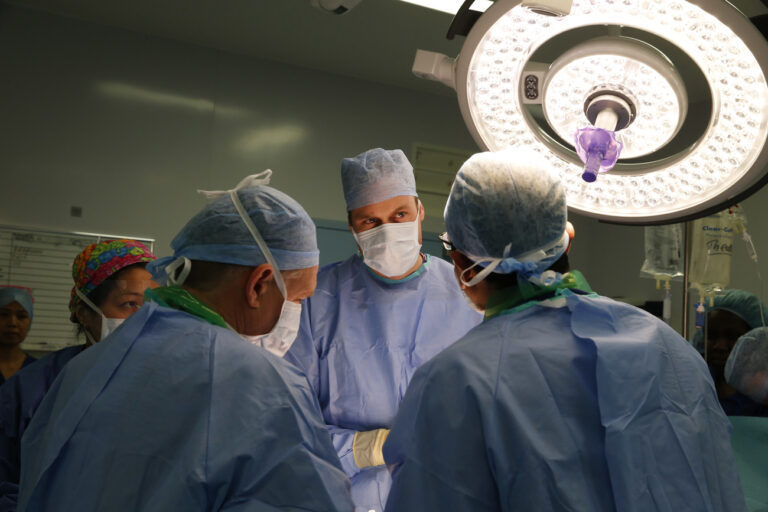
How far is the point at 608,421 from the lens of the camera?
958 millimetres

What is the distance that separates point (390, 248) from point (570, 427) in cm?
111

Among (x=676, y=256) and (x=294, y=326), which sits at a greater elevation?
(x=676, y=256)

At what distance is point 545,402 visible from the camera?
3.26 feet

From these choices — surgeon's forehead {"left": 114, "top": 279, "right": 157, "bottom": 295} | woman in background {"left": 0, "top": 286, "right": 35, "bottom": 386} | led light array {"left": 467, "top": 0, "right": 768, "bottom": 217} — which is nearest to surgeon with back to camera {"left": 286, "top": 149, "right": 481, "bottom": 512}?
surgeon's forehead {"left": 114, "top": 279, "right": 157, "bottom": 295}

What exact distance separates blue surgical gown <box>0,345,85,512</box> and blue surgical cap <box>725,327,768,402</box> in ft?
6.97

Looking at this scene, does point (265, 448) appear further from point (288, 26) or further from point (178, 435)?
point (288, 26)

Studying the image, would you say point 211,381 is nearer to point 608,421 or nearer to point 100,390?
point 100,390

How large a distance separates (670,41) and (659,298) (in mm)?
3958

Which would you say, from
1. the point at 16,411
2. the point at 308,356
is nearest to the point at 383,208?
the point at 308,356

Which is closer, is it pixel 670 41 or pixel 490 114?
pixel 670 41

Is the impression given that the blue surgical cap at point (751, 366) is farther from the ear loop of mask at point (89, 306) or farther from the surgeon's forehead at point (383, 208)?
the ear loop of mask at point (89, 306)

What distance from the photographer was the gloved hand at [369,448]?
1.73m

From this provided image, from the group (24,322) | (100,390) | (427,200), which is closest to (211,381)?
(100,390)

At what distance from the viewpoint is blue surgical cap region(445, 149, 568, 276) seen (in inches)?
43.6
